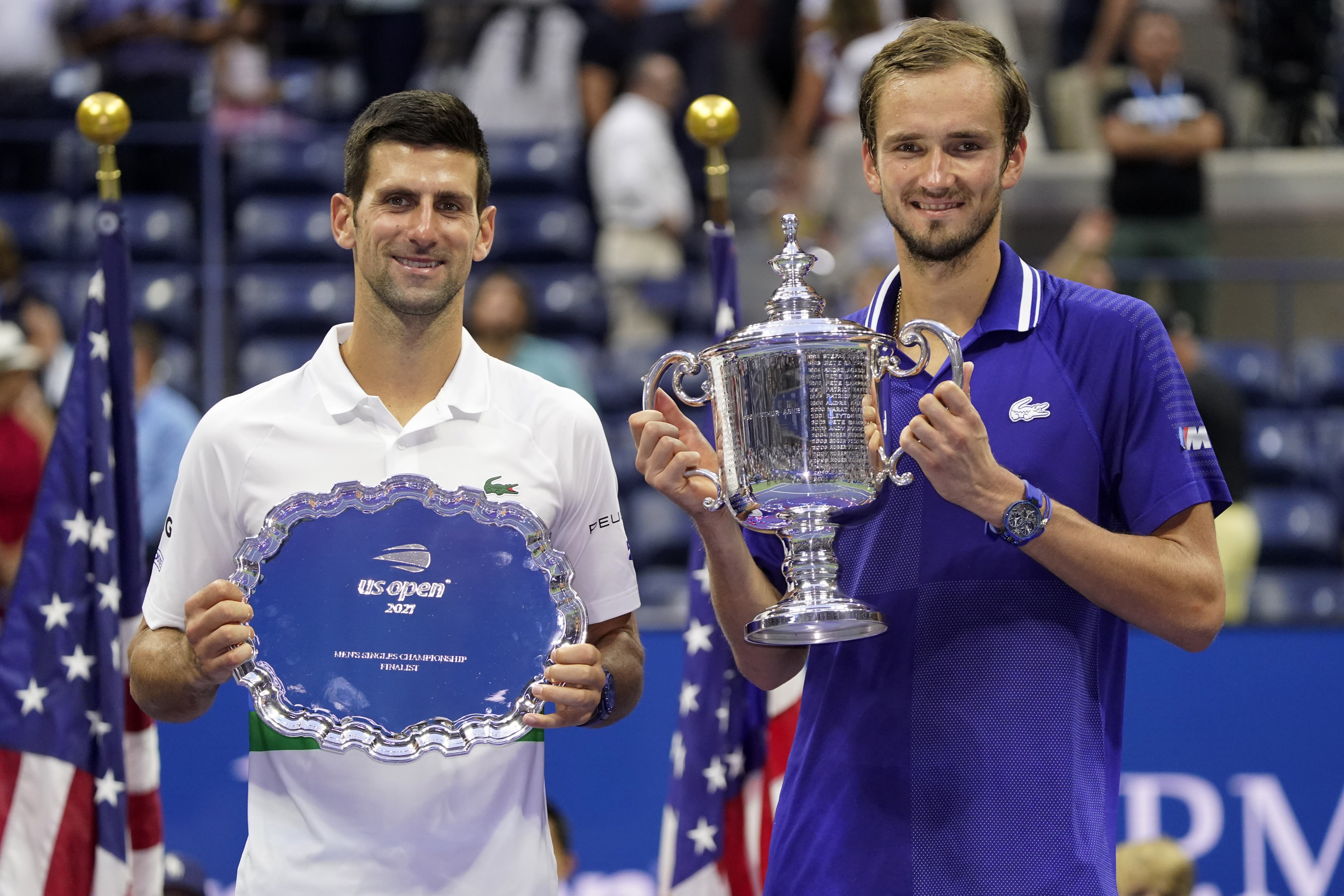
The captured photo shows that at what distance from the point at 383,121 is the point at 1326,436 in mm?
6440

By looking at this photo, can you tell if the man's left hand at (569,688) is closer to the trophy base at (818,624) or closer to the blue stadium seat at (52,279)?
the trophy base at (818,624)

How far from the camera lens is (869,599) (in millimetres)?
2730

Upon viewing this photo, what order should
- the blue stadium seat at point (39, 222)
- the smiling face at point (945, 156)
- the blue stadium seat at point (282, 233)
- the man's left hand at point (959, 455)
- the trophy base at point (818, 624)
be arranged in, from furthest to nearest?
1. the blue stadium seat at point (282, 233)
2. the blue stadium seat at point (39, 222)
3. the smiling face at point (945, 156)
4. the trophy base at point (818, 624)
5. the man's left hand at point (959, 455)

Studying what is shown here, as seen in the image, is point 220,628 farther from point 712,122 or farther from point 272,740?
point 712,122

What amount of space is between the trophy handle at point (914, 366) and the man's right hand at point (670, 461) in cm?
29

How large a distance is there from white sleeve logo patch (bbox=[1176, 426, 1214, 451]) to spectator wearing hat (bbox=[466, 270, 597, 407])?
4424 millimetres

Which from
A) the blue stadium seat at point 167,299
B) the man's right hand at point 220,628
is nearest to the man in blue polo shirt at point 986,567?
the man's right hand at point 220,628

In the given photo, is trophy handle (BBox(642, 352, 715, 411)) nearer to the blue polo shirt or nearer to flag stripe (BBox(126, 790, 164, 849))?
the blue polo shirt

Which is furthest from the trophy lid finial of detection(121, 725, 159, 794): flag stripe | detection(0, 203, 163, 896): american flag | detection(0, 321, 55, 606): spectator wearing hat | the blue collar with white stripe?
detection(0, 321, 55, 606): spectator wearing hat

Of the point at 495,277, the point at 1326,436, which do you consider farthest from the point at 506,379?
the point at 1326,436

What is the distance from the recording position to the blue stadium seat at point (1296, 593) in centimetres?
676

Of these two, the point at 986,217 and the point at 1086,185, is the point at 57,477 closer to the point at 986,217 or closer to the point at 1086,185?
the point at 986,217

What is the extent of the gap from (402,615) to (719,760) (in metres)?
1.54

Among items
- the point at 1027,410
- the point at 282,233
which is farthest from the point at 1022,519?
the point at 282,233
